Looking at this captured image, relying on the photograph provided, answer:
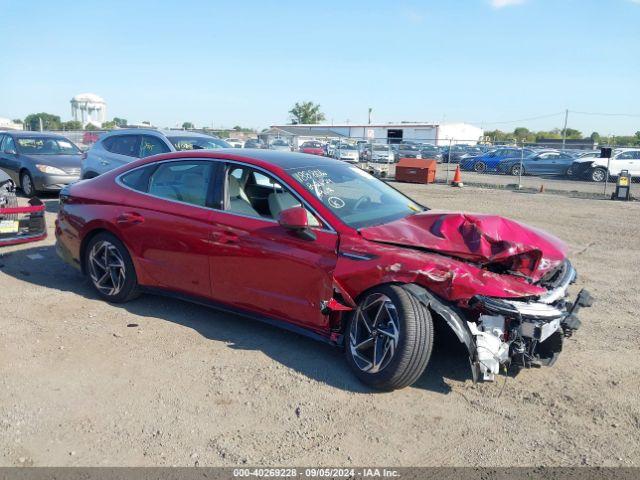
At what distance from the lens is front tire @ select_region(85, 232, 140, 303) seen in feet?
17.2

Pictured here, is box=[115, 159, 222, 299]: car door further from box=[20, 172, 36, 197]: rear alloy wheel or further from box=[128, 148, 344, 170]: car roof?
box=[20, 172, 36, 197]: rear alloy wheel

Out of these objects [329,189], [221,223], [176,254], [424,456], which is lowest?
[424,456]

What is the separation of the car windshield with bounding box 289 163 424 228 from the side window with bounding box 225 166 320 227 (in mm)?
187

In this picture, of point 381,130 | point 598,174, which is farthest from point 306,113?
point 598,174

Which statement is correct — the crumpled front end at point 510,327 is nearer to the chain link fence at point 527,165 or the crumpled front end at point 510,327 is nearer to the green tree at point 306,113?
the chain link fence at point 527,165

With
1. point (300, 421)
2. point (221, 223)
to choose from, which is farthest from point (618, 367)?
point (221, 223)

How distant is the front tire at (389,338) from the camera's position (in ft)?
11.8

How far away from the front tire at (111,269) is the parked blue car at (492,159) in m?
24.8

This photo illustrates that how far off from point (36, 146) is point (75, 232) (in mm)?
9031

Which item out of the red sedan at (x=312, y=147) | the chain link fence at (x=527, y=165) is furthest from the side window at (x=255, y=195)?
the red sedan at (x=312, y=147)

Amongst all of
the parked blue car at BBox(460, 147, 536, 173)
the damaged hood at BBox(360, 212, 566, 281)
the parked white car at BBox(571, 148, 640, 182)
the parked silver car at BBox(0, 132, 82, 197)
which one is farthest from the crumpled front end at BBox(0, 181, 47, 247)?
the parked blue car at BBox(460, 147, 536, 173)

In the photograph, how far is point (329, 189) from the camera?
4590 mm

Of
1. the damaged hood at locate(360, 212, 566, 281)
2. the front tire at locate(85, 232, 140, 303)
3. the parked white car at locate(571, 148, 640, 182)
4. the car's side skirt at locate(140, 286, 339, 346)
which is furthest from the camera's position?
the parked white car at locate(571, 148, 640, 182)

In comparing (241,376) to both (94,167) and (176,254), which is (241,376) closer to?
(176,254)
